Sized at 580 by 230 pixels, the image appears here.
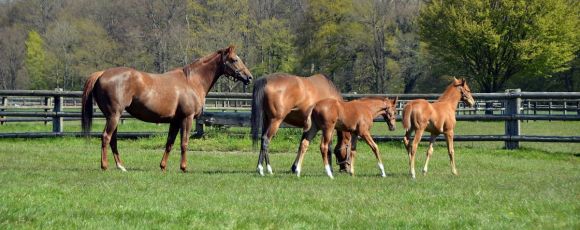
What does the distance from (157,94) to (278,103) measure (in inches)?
82.3

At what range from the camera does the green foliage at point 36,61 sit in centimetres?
5903

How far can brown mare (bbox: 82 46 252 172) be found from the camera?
1184 centimetres

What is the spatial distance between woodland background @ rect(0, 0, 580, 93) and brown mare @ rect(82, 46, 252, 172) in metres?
33.0

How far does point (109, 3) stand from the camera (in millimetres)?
64438

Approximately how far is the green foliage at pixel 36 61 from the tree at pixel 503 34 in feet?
105

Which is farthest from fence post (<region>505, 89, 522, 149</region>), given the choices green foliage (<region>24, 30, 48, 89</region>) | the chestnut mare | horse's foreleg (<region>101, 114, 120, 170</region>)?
green foliage (<region>24, 30, 48, 89</region>)

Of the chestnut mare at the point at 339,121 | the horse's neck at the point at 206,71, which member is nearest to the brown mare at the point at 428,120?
the chestnut mare at the point at 339,121

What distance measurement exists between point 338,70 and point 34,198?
50341 mm

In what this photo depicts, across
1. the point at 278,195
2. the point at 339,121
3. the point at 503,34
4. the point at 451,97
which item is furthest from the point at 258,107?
the point at 503,34

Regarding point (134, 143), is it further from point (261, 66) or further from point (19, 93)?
point (261, 66)

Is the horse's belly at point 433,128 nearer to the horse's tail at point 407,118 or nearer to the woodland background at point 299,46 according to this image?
the horse's tail at point 407,118

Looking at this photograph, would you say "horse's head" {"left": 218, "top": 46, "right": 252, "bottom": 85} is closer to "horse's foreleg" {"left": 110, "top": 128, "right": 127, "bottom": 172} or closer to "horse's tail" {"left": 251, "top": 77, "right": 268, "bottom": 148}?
"horse's tail" {"left": 251, "top": 77, "right": 268, "bottom": 148}

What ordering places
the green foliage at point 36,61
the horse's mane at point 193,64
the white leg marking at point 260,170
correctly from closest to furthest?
→ the white leg marking at point 260,170 < the horse's mane at point 193,64 < the green foliage at point 36,61

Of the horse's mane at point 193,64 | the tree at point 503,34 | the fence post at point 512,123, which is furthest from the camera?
the tree at point 503,34
